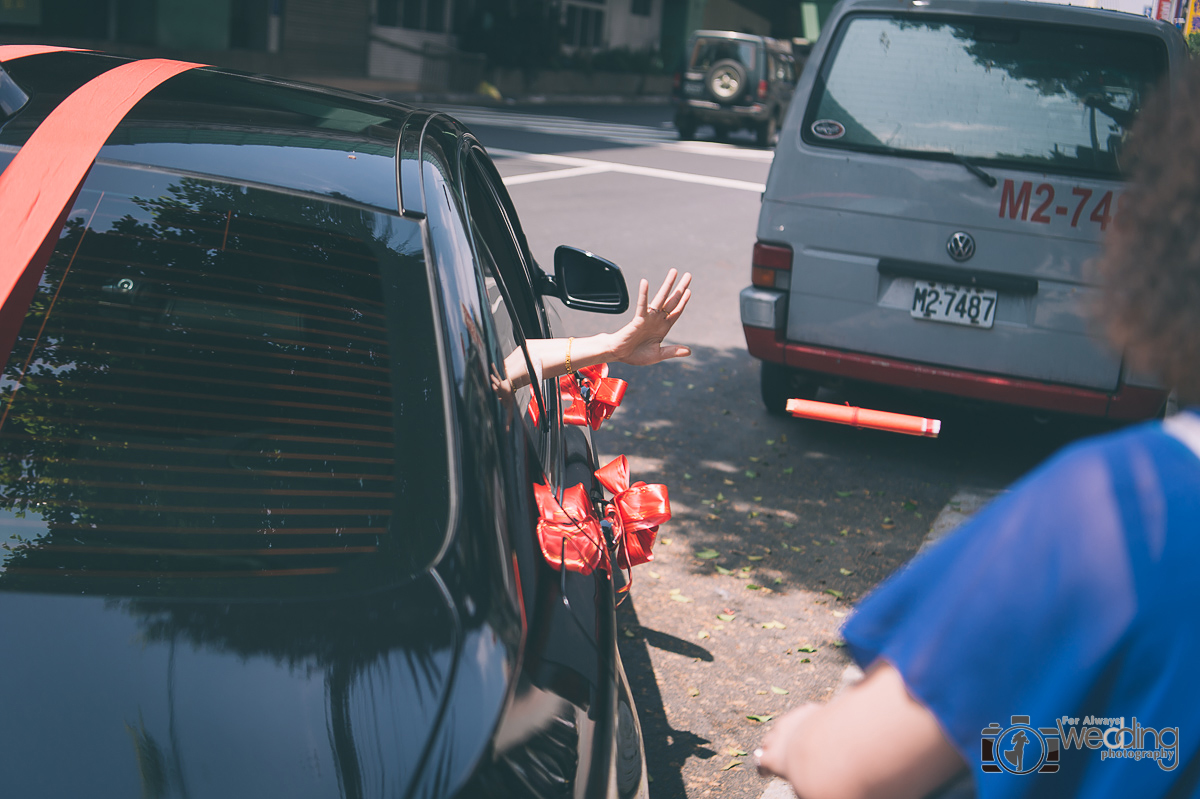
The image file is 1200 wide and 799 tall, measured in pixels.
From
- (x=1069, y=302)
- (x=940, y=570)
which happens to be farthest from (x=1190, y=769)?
(x=1069, y=302)

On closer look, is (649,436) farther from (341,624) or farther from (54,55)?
(341,624)

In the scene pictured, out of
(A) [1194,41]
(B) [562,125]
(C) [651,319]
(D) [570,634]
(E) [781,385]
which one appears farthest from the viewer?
(B) [562,125]

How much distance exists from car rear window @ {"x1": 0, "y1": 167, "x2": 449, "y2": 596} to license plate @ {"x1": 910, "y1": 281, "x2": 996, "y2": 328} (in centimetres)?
353

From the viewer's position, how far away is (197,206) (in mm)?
1916

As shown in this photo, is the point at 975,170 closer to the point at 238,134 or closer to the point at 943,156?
the point at 943,156

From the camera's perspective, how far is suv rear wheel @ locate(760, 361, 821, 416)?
579cm

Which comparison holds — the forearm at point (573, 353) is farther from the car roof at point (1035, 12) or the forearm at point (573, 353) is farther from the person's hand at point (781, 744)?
the car roof at point (1035, 12)

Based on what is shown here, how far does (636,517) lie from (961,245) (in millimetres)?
3151

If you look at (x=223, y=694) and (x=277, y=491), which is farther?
(x=277, y=491)

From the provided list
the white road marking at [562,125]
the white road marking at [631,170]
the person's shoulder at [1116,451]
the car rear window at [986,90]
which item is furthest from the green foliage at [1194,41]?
the white road marking at [562,125]

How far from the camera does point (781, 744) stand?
103cm

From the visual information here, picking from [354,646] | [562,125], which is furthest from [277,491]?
[562,125]

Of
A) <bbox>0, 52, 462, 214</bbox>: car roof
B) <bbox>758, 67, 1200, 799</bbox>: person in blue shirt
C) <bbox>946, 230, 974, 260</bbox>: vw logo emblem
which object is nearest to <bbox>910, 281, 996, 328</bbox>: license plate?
<bbox>946, 230, 974, 260</bbox>: vw logo emblem

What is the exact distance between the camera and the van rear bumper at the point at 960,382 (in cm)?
467
